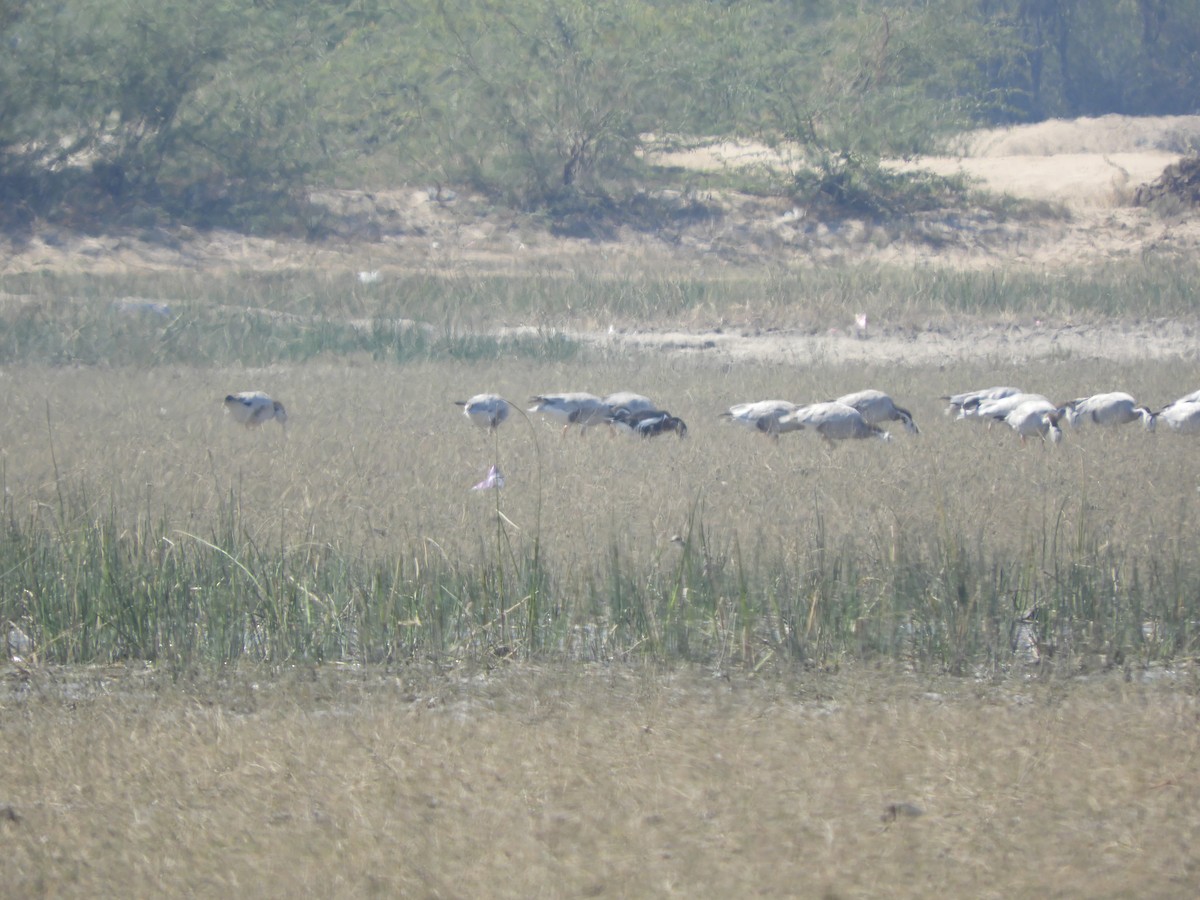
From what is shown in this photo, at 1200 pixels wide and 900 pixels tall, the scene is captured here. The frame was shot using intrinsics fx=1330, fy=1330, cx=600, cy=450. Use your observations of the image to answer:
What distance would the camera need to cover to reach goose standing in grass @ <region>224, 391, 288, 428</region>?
7562mm

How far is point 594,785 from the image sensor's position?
9.61 feet

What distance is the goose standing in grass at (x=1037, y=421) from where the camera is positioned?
276 inches

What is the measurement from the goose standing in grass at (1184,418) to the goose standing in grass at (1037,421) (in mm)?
648

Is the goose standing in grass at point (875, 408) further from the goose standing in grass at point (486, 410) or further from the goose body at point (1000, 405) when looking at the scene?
the goose standing in grass at point (486, 410)

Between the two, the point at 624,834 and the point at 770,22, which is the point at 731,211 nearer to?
the point at 770,22

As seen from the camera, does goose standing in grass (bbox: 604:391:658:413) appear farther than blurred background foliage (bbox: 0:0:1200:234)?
No

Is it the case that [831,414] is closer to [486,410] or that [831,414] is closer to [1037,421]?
[1037,421]

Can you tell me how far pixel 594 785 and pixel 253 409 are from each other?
203 inches

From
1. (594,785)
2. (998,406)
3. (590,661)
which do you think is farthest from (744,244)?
(594,785)

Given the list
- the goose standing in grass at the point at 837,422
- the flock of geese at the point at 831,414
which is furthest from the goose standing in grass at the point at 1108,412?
the goose standing in grass at the point at 837,422

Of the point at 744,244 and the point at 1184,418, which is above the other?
the point at 744,244

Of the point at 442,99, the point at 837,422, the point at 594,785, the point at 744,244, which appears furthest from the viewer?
the point at 442,99

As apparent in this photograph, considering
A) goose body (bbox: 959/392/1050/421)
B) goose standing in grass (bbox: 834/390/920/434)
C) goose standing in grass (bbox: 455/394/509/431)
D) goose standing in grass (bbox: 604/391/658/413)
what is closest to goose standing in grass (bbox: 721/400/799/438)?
goose standing in grass (bbox: 834/390/920/434)

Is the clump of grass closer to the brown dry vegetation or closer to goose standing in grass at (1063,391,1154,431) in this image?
the brown dry vegetation
